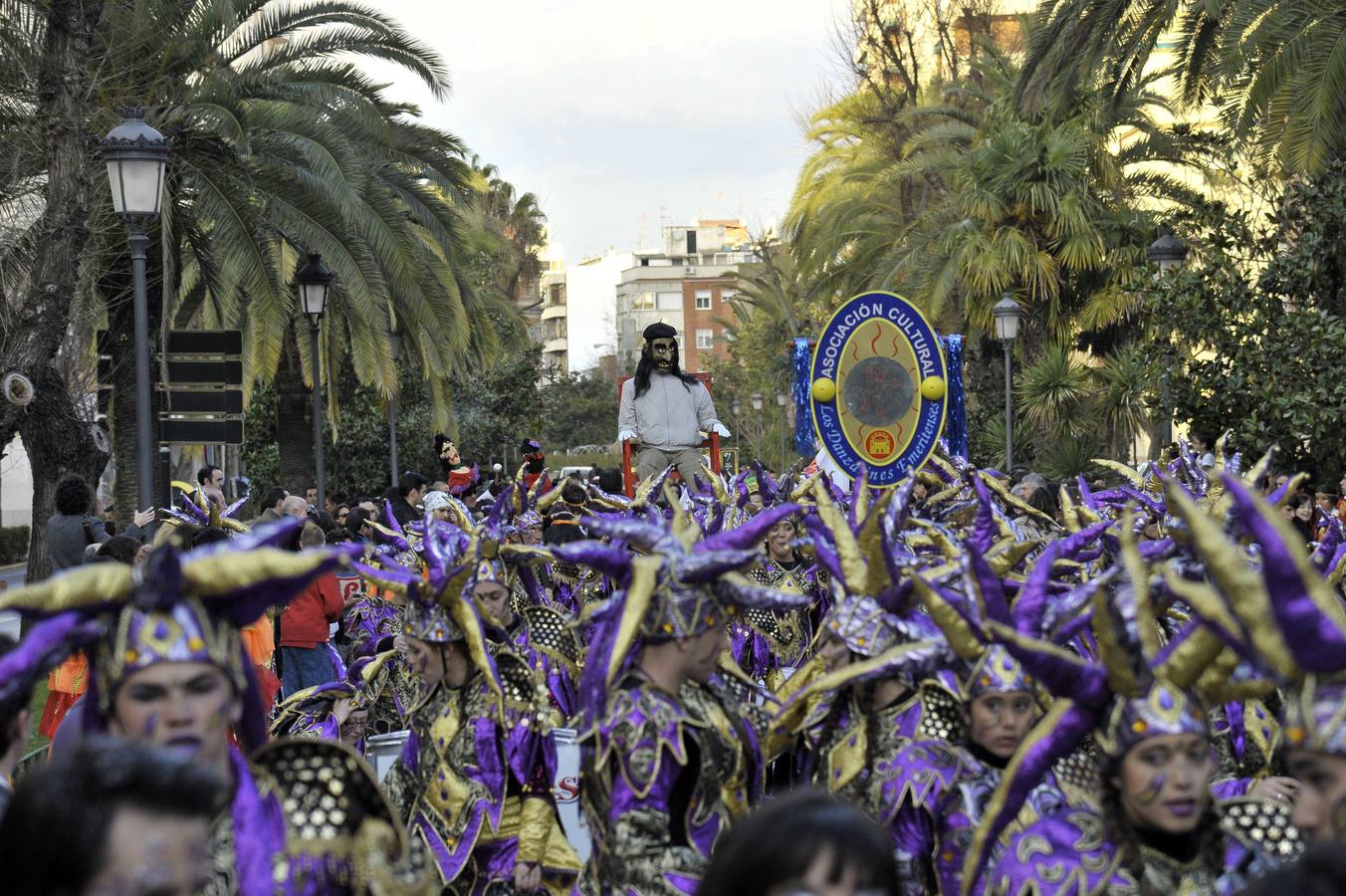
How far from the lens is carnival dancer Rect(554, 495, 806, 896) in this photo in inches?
178

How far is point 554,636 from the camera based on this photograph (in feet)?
25.4

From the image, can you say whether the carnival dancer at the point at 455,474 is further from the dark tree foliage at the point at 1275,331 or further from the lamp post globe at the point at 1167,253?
the lamp post globe at the point at 1167,253

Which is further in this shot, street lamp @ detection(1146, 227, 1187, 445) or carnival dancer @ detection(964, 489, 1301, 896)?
street lamp @ detection(1146, 227, 1187, 445)

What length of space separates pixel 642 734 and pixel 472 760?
1.45 m

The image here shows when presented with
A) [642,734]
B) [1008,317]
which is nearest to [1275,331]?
[1008,317]

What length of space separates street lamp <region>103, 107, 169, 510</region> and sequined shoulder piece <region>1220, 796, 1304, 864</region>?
8.72 metres

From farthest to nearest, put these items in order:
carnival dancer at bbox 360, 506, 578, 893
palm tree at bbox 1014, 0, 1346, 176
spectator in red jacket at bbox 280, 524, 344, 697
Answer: palm tree at bbox 1014, 0, 1346, 176, spectator in red jacket at bbox 280, 524, 344, 697, carnival dancer at bbox 360, 506, 578, 893

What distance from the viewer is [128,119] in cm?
1212

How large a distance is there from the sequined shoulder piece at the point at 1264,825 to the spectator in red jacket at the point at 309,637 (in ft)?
25.7

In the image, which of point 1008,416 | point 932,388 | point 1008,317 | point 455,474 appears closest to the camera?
point 932,388

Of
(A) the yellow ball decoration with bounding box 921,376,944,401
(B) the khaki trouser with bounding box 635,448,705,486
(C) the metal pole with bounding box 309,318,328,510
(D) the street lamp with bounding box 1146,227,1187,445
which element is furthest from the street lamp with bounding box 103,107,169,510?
(D) the street lamp with bounding box 1146,227,1187,445

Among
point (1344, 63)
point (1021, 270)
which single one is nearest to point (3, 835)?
point (1344, 63)

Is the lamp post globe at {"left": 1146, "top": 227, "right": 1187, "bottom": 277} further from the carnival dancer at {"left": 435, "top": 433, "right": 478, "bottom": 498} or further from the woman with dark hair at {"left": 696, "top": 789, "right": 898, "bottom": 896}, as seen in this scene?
the woman with dark hair at {"left": 696, "top": 789, "right": 898, "bottom": 896}

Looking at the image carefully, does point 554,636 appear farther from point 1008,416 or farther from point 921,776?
point 1008,416
